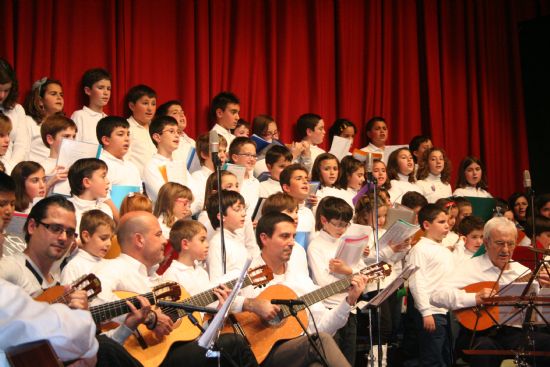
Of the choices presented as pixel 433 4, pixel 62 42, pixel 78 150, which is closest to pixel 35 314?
pixel 78 150

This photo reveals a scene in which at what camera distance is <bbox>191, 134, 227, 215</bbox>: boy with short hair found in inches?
243

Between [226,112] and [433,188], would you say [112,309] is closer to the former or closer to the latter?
[226,112]

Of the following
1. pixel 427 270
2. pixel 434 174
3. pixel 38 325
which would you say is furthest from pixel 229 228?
pixel 434 174

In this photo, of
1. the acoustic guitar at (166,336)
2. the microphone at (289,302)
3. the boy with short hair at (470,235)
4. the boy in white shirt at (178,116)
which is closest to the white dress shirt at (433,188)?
the boy with short hair at (470,235)

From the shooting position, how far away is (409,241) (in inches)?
243

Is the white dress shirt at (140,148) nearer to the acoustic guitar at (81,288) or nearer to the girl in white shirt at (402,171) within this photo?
the girl in white shirt at (402,171)

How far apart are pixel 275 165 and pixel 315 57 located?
258 cm

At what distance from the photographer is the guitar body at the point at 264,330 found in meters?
4.53

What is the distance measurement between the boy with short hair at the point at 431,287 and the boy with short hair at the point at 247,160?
55.0 inches

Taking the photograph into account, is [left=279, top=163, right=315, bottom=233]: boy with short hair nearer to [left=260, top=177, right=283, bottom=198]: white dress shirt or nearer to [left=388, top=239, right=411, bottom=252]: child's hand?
[left=260, top=177, right=283, bottom=198]: white dress shirt

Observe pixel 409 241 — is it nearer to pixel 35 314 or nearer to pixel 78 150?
pixel 78 150

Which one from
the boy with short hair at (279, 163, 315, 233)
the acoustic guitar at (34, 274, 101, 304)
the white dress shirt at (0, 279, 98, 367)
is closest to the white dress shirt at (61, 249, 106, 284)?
the acoustic guitar at (34, 274, 101, 304)

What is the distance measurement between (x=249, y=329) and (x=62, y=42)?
365cm

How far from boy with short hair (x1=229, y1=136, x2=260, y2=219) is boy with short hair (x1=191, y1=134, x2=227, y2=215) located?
0.11 meters
